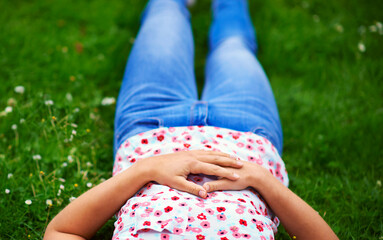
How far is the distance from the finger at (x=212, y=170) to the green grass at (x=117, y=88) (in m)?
0.71

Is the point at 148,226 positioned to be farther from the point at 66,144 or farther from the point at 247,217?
the point at 66,144

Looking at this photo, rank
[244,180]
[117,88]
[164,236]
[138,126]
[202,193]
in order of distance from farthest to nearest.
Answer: [117,88] → [138,126] → [244,180] → [202,193] → [164,236]

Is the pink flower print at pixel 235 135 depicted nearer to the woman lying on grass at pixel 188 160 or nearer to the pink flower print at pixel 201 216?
the woman lying on grass at pixel 188 160

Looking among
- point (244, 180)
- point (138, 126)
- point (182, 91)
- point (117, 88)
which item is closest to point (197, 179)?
point (244, 180)

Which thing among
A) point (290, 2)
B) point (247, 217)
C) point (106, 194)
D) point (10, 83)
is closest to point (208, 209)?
point (247, 217)

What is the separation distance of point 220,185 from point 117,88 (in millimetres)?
1609

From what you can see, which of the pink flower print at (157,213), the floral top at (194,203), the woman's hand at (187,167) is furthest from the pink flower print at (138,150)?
the pink flower print at (157,213)

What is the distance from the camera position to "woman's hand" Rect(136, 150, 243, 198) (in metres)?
1.57

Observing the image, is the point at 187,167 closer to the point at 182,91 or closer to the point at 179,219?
the point at 179,219

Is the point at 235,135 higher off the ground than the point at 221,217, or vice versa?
the point at 235,135

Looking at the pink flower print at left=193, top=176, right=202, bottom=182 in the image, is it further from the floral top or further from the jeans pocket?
the jeans pocket

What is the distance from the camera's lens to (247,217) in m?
1.46

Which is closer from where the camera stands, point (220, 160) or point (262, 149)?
point (220, 160)

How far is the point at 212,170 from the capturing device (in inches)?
63.2
